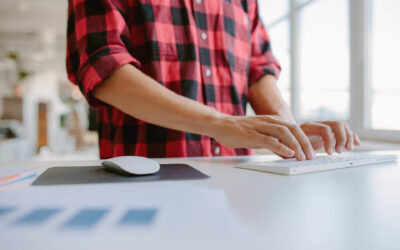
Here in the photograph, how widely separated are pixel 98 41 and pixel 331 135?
59 cm

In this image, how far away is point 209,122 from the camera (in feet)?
2.42

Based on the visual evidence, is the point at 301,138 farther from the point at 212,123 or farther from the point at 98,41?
the point at 98,41

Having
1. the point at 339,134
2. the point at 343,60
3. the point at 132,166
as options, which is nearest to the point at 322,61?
the point at 343,60

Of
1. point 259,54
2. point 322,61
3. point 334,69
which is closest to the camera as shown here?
point 259,54

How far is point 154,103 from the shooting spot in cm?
77

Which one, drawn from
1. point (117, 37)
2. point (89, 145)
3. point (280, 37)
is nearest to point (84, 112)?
point (89, 145)

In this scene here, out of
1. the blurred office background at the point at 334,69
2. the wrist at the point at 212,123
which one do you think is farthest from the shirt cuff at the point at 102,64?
the blurred office background at the point at 334,69

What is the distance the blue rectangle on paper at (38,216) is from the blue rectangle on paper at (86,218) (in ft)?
0.09

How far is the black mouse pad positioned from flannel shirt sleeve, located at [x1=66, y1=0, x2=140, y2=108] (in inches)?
10.9

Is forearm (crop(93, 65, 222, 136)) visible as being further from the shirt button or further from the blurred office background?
the blurred office background

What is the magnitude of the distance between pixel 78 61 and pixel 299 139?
2.06 ft

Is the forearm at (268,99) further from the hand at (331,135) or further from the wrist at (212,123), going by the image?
the wrist at (212,123)

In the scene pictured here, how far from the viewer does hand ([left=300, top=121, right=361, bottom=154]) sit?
76cm

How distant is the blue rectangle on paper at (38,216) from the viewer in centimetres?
31
